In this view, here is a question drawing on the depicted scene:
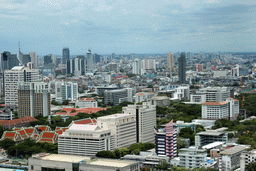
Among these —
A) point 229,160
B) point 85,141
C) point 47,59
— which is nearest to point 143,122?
point 85,141

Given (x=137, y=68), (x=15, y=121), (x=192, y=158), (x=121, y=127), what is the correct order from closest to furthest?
(x=192, y=158), (x=121, y=127), (x=15, y=121), (x=137, y=68)

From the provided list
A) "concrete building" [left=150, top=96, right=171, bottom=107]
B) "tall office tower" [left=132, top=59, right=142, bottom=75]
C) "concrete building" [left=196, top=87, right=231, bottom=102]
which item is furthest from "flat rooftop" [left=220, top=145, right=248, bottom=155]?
"tall office tower" [left=132, top=59, right=142, bottom=75]

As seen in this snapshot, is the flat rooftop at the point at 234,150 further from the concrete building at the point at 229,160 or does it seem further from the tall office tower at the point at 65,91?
the tall office tower at the point at 65,91

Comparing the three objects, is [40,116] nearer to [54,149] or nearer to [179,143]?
[54,149]

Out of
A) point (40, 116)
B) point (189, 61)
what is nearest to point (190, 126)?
point (40, 116)

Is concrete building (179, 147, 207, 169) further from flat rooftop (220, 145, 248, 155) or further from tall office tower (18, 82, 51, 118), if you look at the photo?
tall office tower (18, 82, 51, 118)

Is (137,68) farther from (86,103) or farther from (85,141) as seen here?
(85,141)
